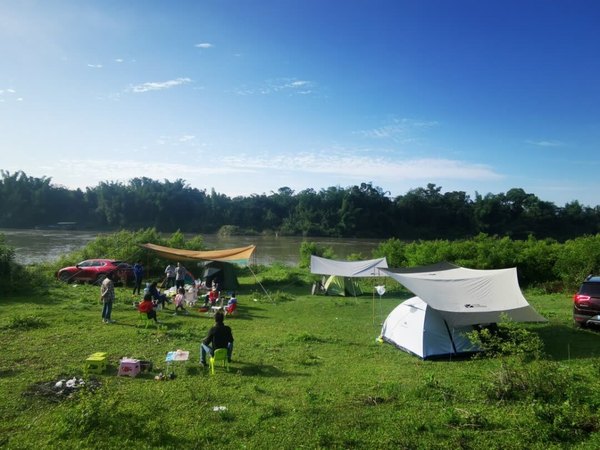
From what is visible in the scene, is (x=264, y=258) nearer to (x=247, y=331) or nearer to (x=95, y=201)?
(x=247, y=331)

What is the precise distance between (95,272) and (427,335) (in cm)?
1528

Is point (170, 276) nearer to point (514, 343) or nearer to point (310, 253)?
point (310, 253)

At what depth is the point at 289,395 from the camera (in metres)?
6.99

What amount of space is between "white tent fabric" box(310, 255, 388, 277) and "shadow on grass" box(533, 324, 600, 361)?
636 centimetres

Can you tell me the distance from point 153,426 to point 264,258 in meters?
33.0

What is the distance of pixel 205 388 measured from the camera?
285 inches

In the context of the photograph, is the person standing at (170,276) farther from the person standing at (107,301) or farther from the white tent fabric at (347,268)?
the person standing at (107,301)

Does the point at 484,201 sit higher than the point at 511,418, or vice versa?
the point at 484,201

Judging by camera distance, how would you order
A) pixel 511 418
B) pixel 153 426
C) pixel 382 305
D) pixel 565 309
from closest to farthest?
pixel 153 426, pixel 511 418, pixel 565 309, pixel 382 305

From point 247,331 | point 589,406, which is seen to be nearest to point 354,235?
point 247,331

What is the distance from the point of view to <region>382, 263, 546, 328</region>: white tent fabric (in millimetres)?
9469

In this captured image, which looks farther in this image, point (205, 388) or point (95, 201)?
point (95, 201)

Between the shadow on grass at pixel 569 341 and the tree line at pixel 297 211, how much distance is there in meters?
63.7

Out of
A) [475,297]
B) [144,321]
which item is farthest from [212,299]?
[475,297]
